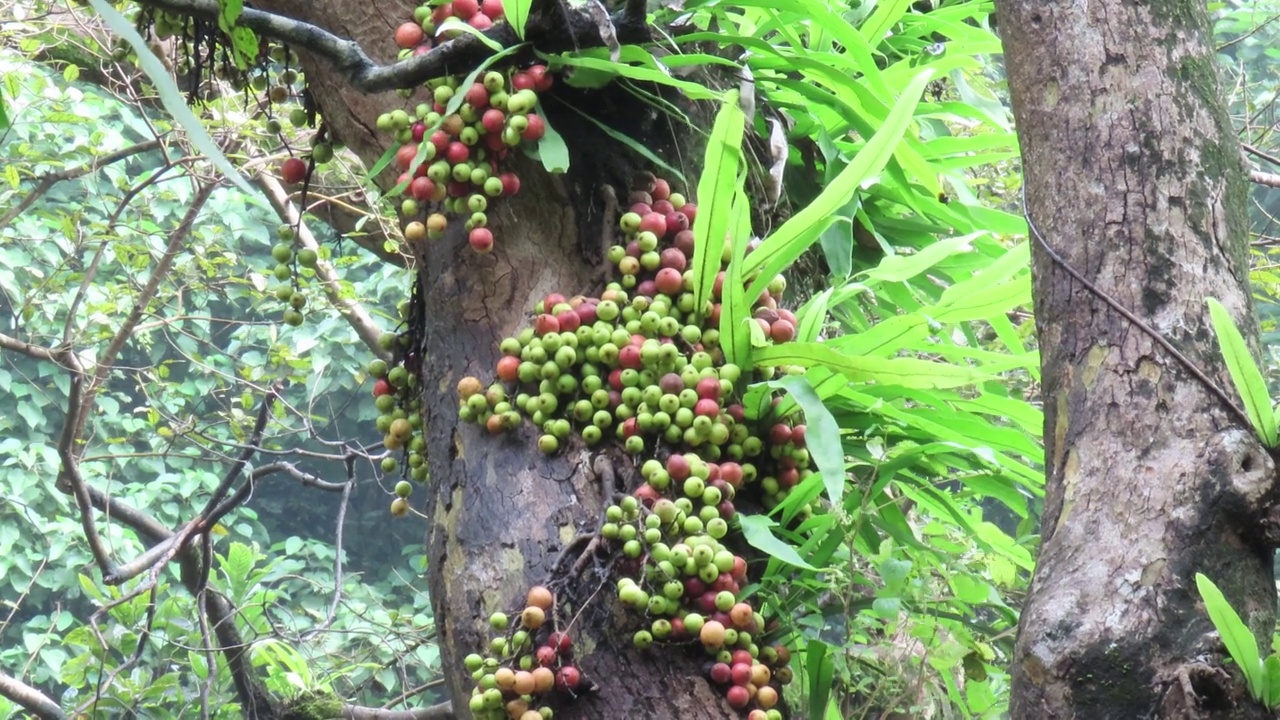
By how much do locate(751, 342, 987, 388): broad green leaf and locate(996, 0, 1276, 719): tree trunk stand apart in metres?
0.27

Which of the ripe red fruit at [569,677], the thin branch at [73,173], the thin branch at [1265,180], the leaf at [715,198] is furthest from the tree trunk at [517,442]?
the thin branch at [73,173]

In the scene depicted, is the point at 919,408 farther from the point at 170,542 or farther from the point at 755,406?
the point at 170,542

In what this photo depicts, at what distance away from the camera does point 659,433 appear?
108 cm

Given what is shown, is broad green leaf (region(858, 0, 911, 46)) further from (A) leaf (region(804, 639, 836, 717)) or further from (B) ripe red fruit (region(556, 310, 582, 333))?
(A) leaf (region(804, 639, 836, 717))

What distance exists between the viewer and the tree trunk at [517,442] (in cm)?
99

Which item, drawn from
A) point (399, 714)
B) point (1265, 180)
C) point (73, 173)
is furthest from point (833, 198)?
point (73, 173)

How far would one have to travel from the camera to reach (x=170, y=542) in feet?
7.36

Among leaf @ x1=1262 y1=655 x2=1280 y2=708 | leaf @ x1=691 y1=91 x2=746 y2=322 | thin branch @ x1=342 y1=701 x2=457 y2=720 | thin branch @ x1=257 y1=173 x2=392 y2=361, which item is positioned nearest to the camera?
leaf @ x1=1262 y1=655 x2=1280 y2=708

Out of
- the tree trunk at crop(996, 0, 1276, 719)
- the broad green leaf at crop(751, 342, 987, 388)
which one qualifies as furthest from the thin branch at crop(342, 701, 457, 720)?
the tree trunk at crop(996, 0, 1276, 719)

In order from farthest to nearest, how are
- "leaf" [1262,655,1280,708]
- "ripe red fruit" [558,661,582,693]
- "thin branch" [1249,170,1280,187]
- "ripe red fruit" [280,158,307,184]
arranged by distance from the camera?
"thin branch" [1249,170,1280,187], "ripe red fruit" [280,158,307,184], "ripe red fruit" [558,661,582,693], "leaf" [1262,655,1280,708]

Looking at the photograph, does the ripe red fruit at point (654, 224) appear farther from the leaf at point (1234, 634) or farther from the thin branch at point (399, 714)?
the thin branch at point (399, 714)

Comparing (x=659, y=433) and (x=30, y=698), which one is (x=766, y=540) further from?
(x=30, y=698)

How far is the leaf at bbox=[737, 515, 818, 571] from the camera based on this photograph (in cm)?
101

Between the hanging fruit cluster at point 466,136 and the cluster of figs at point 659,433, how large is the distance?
0.43ft
